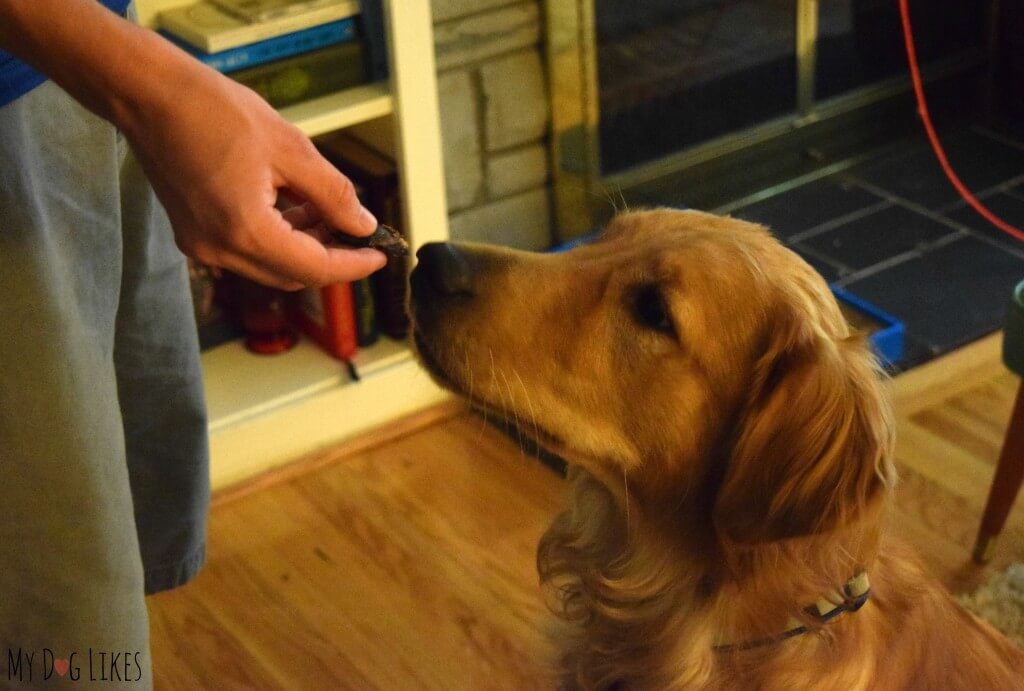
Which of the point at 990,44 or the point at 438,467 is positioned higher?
the point at 990,44

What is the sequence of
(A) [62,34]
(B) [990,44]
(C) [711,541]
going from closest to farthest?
(A) [62,34] < (C) [711,541] < (B) [990,44]

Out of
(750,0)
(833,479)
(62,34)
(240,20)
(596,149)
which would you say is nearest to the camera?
(62,34)

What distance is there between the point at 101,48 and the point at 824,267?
2486 millimetres

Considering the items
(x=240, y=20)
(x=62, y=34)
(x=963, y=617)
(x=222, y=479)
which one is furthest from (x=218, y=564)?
(x=62, y=34)

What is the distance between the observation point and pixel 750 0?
3.32 m

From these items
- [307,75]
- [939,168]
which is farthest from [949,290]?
[307,75]

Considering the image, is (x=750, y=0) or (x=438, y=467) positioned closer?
(x=438, y=467)

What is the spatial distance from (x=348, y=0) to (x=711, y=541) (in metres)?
1.33

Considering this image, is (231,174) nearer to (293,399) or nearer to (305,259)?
(305,259)

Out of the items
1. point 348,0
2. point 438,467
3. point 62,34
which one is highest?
point 62,34

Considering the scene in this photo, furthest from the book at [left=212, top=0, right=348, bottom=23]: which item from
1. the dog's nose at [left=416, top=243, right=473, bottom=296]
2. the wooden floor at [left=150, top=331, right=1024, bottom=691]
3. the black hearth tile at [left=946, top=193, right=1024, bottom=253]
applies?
the black hearth tile at [left=946, top=193, right=1024, bottom=253]

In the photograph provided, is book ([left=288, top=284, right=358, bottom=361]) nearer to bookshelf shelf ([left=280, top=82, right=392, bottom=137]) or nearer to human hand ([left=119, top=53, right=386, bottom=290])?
bookshelf shelf ([left=280, top=82, right=392, bottom=137])

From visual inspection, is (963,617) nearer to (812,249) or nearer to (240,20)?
(240,20)

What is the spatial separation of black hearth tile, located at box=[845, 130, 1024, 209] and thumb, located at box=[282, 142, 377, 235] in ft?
8.72
